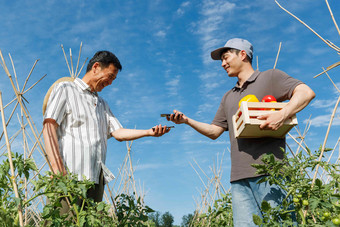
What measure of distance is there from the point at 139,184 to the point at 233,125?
2070 millimetres

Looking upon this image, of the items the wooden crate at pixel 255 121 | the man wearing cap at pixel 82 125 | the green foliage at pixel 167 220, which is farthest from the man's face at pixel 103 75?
the green foliage at pixel 167 220

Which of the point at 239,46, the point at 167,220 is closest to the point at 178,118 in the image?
the point at 239,46

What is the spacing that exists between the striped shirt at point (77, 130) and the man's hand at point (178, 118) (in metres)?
0.44

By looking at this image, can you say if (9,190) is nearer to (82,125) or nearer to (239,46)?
(82,125)

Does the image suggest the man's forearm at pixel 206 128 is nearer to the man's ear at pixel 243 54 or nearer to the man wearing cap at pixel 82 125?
the man wearing cap at pixel 82 125

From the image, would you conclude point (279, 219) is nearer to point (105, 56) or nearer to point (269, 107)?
point (269, 107)

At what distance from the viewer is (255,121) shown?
1548 mm

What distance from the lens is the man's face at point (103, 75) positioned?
1.96 metres

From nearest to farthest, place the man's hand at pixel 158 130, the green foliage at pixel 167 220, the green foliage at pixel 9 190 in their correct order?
1. the green foliage at pixel 9 190
2. the man's hand at pixel 158 130
3. the green foliage at pixel 167 220

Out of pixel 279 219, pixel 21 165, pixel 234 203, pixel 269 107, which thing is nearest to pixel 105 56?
pixel 21 165

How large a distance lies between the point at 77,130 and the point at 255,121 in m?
0.95

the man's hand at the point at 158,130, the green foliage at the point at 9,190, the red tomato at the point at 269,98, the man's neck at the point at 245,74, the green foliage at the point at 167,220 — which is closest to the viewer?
the green foliage at the point at 9,190

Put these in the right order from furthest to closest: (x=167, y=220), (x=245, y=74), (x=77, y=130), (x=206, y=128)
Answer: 1. (x=167, y=220)
2. (x=206, y=128)
3. (x=245, y=74)
4. (x=77, y=130)

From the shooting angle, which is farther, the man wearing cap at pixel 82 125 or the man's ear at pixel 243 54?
the man's ear at pixel 243 54
